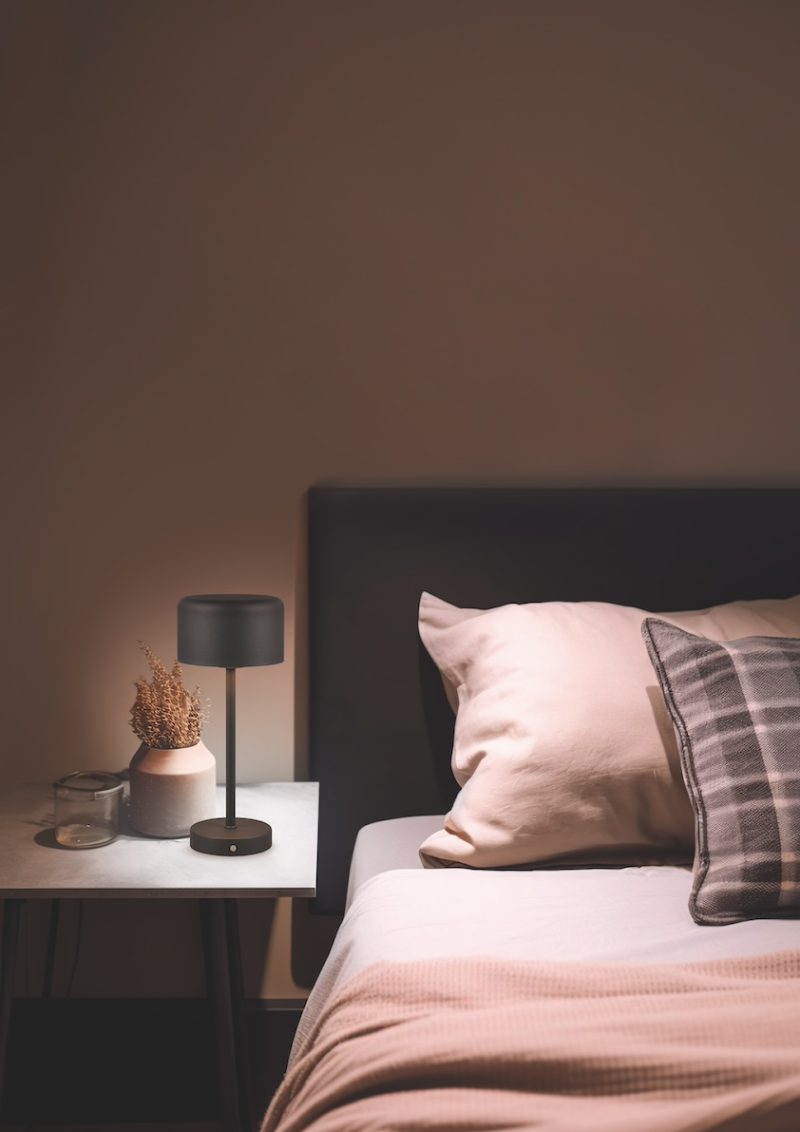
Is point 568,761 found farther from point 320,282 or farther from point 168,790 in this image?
point 320,282

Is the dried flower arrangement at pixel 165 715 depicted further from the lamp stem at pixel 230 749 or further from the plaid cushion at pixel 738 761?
the plaid cushion at pixel 738 761

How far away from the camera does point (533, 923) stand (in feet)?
5.11

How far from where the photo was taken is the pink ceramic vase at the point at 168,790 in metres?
1.94

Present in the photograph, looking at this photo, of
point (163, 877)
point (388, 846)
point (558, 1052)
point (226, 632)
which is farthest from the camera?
point (388, 846)

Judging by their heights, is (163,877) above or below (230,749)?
below

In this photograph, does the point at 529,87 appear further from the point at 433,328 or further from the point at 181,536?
the point at 181,536

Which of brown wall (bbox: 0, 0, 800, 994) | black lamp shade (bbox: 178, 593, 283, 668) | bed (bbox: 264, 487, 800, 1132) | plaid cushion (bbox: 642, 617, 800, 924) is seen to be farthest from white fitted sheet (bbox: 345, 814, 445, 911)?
plaid cushion (bbox: 642, 617, 800, 924)

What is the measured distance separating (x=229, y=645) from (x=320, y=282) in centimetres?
84

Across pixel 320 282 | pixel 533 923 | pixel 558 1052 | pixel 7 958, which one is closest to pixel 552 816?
pixel 533 923

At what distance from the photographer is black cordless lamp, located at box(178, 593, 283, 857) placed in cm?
188

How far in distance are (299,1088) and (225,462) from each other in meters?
1.32

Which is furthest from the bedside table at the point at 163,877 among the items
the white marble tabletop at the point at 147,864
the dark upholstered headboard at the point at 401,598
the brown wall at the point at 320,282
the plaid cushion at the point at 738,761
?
the plaid cushion at the point at 738,761

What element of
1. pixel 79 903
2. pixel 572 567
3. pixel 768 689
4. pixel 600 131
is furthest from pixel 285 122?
pixel 79 903

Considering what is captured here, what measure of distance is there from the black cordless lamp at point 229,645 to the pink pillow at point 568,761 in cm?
33
